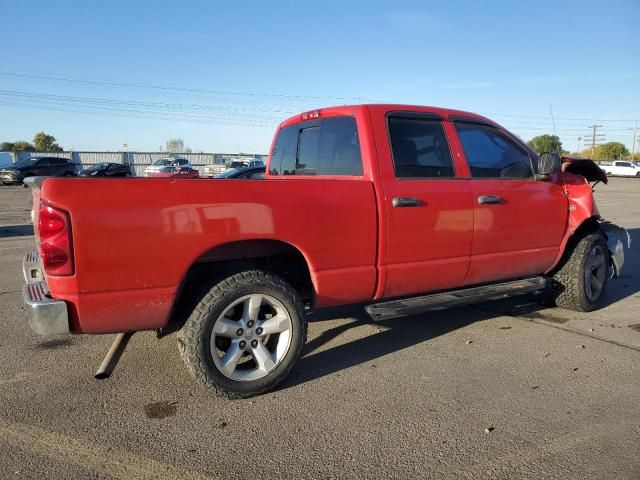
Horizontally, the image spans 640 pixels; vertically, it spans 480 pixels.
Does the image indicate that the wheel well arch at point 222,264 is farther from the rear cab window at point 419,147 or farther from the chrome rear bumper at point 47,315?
the rear cab window at point 419,147

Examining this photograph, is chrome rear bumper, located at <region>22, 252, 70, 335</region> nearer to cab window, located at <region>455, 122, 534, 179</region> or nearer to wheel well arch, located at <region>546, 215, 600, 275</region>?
cab window, located at <region>455, 122, 534, 179</region>

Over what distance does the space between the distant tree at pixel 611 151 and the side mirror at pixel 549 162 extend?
89.3 meters

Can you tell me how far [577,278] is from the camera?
5023mm

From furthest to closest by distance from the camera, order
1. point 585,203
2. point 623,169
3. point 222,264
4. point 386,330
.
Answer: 1. point 623,169
2. point 585,203
3. point 386,330
4. point 222,264

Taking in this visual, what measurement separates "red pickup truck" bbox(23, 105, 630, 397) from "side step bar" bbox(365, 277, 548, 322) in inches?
0.5

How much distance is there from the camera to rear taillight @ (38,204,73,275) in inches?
107

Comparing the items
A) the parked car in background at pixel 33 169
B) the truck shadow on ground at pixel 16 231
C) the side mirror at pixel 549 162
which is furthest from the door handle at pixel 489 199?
the parked car in background at pixel 33 169

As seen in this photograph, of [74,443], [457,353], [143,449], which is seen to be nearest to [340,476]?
[143,449]

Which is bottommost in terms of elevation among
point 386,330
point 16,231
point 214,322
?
point 386,330

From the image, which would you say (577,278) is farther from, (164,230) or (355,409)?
(164,230)

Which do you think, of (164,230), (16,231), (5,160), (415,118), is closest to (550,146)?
(415,118)

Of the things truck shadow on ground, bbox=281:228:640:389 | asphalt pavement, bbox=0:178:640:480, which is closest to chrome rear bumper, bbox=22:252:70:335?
asphalt pavement, bbox=0:178:640:480

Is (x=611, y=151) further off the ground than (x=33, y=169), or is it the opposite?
(x=33, y=169)

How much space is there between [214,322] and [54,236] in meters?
1.06
